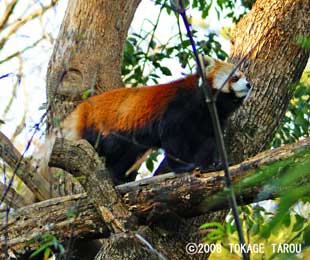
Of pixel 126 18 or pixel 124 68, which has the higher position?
pixel 126 18

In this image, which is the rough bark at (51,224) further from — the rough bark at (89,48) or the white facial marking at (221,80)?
the white facial marking at (221,80)

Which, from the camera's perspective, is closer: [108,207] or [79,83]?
[108,207]

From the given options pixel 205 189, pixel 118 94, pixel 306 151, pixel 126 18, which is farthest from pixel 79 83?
pixel 306 151

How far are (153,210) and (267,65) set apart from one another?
1.53 metres

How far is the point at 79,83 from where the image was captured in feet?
17.9

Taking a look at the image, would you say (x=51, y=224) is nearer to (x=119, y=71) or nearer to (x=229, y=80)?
(x=229, y=80)

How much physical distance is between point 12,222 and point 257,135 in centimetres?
177

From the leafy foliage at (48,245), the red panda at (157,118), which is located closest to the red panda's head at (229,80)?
the red panda at (157,118)

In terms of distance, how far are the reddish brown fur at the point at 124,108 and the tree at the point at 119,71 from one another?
0.52 ft

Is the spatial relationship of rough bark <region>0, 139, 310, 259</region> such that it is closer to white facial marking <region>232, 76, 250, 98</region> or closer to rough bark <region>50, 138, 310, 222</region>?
rough bark <region>50, 138, 310, 222</region>

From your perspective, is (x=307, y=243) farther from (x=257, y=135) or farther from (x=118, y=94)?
(x=118, y=94)

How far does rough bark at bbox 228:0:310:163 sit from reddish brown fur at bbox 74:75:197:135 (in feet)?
1.84

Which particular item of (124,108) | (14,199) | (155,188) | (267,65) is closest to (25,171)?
(14,199)

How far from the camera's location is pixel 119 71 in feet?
19.0
